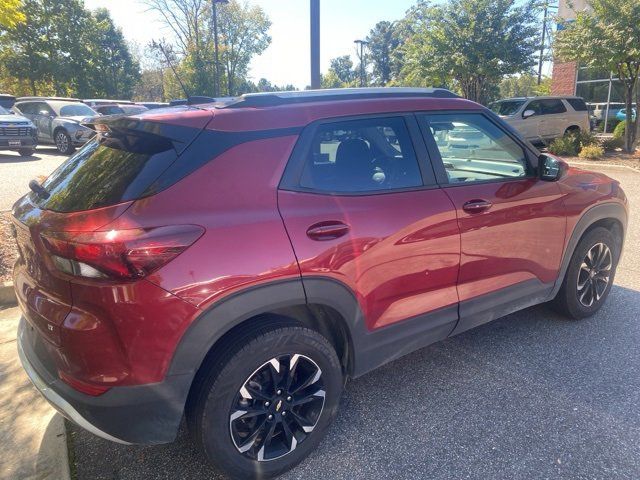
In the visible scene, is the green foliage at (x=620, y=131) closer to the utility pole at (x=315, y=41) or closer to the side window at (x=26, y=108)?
the utility pole at (x=315, y=41)

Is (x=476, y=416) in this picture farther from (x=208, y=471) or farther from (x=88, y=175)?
(x=88, y=175)

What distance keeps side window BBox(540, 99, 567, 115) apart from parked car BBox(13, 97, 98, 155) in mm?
14363

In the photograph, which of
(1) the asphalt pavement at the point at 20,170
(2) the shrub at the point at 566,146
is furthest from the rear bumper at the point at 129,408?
(2) the shrub at the point at 566,146

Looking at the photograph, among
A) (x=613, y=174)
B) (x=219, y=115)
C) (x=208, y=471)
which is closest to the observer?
(x=219, y=115)

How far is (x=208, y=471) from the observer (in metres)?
2.31

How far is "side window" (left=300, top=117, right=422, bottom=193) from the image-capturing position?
7.73 ft

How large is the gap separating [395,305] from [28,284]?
1837mm

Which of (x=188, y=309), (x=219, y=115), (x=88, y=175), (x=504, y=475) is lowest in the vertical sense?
(x=504, y=475)

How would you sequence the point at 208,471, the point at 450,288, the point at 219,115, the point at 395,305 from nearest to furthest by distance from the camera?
the point at 219,115, the point at 208,471, the point at 395,305, the point at 450,288

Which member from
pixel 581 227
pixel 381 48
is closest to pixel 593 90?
pixel 581 227

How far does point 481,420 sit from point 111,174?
2350 millimetres

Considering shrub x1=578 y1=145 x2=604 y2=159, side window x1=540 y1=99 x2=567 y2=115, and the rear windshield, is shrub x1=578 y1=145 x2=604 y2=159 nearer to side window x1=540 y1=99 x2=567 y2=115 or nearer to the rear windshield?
side window x1=540 y1=99 x2=567 y2=115

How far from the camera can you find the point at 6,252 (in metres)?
5.01

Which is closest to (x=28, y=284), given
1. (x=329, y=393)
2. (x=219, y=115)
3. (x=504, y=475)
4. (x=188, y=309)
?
(x=188, y=309)
